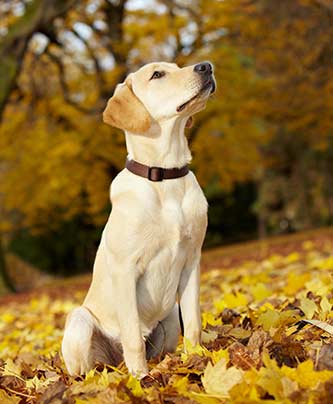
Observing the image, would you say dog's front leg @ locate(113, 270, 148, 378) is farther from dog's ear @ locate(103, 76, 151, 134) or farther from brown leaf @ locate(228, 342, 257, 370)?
dog's ear @ locate(103, 76, 151, 134)

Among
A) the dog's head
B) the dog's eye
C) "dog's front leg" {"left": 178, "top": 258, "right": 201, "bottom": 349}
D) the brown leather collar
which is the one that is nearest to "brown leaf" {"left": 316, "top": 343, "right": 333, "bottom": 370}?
"dog's front leg" {"left": 178, "top": 258, "right": 201, "bottom": 349}

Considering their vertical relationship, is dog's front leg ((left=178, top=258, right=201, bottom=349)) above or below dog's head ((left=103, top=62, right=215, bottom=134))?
below

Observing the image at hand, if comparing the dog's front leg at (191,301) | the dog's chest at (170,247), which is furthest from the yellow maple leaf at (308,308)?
the dog's chest at (170,247)

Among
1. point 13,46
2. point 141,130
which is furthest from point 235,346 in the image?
point 13,46

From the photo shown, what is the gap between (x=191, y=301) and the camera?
3205 mm

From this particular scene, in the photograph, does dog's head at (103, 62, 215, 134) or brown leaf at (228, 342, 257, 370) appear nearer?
brown leaf at (228, 342, 257, 370)

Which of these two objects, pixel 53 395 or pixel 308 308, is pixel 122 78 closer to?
pixel 308 308

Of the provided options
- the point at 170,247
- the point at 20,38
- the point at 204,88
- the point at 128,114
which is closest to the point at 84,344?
the point at 170,247

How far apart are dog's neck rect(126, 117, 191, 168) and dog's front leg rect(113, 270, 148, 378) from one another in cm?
58

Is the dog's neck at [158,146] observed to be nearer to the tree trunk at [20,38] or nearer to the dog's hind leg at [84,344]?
the dog's hind leg at [84,344]

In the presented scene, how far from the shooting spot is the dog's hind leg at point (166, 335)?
3430 millimetres

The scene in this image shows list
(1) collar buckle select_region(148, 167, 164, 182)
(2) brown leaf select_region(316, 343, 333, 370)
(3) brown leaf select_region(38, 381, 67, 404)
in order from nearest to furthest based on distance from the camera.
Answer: (2) brown leaf select_region(316, 343, 333, 370) < (3) brown leaf select_region(38, 381, 67, 404) < (1) collar buckle select_region(148, 167, 164, 182)

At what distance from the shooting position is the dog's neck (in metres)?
3.18

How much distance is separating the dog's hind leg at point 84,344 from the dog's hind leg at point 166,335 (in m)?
0.20
